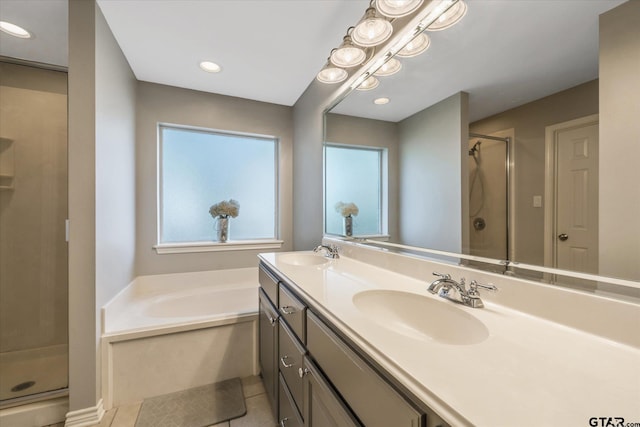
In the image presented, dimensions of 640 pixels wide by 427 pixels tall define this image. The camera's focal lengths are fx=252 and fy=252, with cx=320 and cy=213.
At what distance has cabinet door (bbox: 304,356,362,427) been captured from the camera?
0.68 metres

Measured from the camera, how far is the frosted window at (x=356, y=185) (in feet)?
5.17

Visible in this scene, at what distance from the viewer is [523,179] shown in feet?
2.74

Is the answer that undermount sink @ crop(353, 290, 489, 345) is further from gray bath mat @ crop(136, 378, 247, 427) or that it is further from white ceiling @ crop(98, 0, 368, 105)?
white ceiling @ crop(98, 0, 368, 105)

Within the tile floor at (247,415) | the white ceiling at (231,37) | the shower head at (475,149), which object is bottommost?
the tile floor at (247,415)

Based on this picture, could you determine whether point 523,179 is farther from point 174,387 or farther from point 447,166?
point 174,387

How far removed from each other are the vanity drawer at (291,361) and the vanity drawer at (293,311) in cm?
4

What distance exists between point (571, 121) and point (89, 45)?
228 centimetres

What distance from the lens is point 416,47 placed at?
1.21 metres

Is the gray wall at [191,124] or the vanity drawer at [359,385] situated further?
the gray wall at [191,124]

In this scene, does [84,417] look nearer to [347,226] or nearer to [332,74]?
[347,226]

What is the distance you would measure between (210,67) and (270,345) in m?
2.19

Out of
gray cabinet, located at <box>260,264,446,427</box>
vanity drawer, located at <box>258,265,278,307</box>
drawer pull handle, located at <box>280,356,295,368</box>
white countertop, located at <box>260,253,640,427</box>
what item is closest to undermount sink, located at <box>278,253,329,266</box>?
vanity drawer, located at <box>258,265,278,307</box>

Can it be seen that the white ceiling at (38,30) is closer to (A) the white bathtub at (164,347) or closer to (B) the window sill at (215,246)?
(B) the window sill at (215,246)

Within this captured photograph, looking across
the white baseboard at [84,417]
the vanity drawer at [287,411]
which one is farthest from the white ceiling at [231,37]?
the white baseboard at [84,417]
